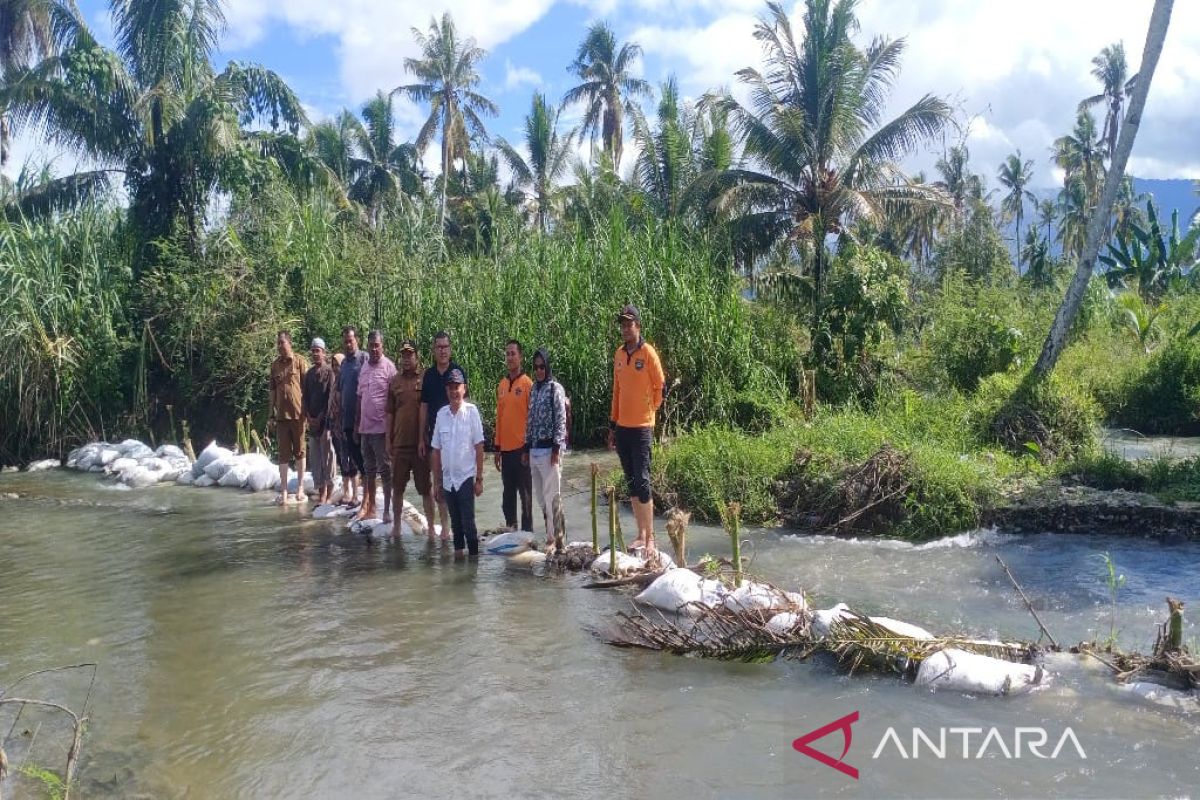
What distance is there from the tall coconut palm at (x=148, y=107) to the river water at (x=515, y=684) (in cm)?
1102

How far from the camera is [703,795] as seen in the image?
3943 mm

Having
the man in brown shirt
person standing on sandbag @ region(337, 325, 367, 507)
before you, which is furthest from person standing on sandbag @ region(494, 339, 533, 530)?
person standing on sandbag @ region(337, 325, 367, 507)

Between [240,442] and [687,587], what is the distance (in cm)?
1015

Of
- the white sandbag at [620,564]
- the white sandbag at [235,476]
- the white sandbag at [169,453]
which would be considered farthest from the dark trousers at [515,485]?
the white sandbag at [169,453]

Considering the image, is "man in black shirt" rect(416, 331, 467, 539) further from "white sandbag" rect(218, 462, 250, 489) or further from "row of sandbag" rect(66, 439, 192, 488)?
"row of sandbag" rect(66, 439, 192, 488)

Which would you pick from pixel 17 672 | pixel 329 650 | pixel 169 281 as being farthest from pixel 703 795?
pixel 169 281

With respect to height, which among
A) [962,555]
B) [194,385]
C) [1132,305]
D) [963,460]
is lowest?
[962,555]

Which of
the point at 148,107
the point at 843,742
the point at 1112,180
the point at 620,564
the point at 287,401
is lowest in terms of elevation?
the point at 843,742

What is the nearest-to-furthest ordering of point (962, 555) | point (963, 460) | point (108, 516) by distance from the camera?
1. point (962, 555)
2. point (963, 460)
3. point (108, 516)

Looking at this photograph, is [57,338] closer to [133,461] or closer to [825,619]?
[133,461]

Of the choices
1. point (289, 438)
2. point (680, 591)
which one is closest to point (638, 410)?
point (680, 591)

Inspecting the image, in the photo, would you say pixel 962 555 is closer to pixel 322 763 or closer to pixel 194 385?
pixel 322 763

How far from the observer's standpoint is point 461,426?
7.52 meters

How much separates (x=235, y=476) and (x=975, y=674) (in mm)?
10259
